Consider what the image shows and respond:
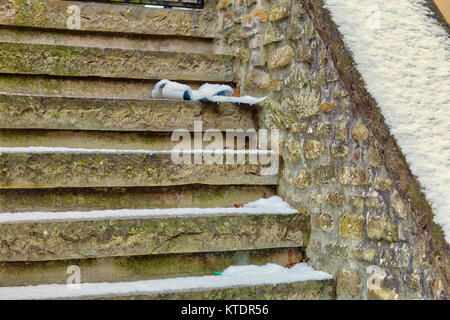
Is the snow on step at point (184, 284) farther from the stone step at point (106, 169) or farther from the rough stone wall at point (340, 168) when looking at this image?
the stone step at point (106, 169)

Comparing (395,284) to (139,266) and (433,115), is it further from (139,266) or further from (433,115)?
(139,266)

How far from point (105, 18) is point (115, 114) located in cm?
101

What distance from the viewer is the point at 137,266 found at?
5.92 feet

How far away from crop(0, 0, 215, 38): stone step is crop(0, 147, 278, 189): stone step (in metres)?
1.23

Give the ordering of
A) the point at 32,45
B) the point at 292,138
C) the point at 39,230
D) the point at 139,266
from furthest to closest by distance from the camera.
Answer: the point at 32,45 → the point at 292,138 → the point at 139,266 → the point at 39,230

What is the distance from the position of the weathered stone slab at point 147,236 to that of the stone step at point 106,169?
226mm

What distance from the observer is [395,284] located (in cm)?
144

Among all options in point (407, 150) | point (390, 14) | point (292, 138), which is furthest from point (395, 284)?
point (390, 14)

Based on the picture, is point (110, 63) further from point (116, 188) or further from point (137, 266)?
point (137, 266)

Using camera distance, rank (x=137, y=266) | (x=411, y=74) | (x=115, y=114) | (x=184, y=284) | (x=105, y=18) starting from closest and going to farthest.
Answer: (x=411, y=74)
(x=184, y=284)
(x=137, y=266)
(x=115, y=114)
(x=105, y=18)

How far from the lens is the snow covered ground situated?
1313mm

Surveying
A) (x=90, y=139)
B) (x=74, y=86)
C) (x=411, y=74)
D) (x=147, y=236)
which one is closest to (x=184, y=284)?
(x=147, y=236)

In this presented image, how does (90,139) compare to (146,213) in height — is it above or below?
above

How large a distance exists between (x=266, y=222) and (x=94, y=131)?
0.91m
